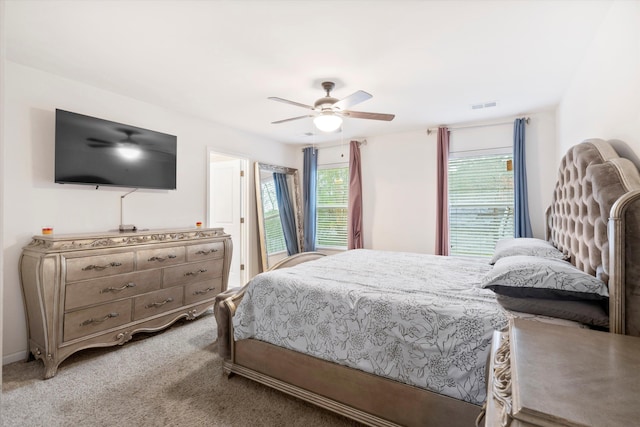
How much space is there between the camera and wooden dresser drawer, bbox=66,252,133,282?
2434mm

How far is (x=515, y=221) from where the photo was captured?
3.76 metres

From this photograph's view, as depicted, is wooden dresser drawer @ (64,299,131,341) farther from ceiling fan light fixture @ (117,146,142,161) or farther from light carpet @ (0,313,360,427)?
ceiling fan light fixture @ (117,146,142,161)

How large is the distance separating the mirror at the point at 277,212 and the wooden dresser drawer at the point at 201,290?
1.28 m

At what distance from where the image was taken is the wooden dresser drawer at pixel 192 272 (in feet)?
10.4

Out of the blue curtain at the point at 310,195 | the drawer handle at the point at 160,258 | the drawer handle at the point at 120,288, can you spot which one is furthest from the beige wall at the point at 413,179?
the drawer handle at the point at 120,288

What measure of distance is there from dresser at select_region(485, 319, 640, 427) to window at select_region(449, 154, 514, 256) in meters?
3.35

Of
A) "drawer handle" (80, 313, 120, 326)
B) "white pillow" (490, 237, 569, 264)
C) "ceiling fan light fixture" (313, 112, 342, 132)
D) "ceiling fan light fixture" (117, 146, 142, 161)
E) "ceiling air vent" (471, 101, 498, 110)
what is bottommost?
"drawer handle" (80, 313, 120, 326)

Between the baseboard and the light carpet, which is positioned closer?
the light carpet

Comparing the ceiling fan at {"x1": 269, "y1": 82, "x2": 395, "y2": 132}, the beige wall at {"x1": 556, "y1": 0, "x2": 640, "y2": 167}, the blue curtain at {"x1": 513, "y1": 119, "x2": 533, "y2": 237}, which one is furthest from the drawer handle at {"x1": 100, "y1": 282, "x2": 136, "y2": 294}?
the blue curtain at {"x1": 513, "y1": 119, "x2": 533, "y2": 237}

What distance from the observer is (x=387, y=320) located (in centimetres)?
170

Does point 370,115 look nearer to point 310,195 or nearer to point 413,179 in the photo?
point 413,179

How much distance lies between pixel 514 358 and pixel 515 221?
350 centimetres

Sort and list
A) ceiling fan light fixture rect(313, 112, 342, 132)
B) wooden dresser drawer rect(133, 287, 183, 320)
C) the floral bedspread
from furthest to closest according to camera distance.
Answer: wooden dresser drawer rect(133, 287, 183, 320) → ceiling fan light fixture rect(313, 112, 342, 132) → the floral bedspread

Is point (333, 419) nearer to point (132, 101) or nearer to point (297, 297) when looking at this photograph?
point (297, 297)
